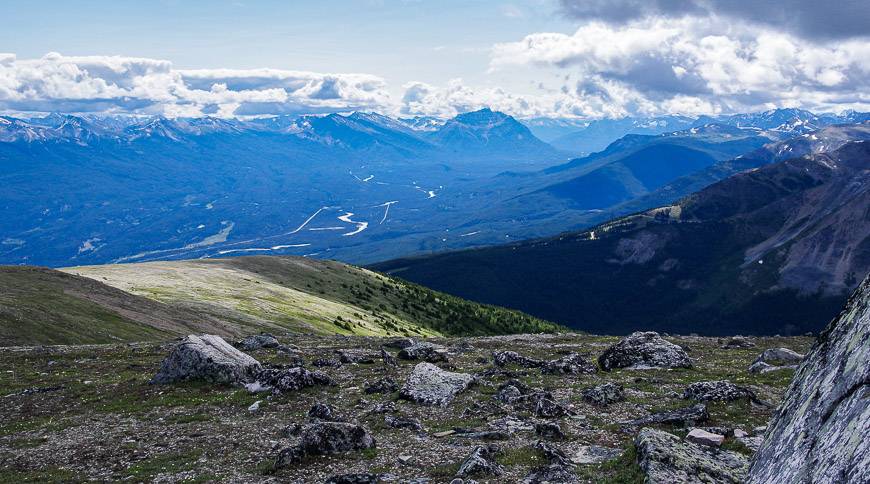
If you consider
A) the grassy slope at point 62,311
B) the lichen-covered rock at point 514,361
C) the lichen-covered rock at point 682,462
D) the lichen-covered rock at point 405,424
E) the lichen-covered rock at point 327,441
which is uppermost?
the lichen-covered rock at point 682,462

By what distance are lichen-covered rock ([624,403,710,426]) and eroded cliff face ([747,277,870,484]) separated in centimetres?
1283

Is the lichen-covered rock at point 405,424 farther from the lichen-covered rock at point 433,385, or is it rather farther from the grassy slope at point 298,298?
the grassy slope at point 298,298

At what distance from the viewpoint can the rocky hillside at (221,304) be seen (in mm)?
68125

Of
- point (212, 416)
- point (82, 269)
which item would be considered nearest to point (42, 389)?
point (212, 416)

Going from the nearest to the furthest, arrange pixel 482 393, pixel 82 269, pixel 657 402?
pixel 657 402
pixel 482 393
pixel 82 269

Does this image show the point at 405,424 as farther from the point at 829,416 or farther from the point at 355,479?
the point at 829,416

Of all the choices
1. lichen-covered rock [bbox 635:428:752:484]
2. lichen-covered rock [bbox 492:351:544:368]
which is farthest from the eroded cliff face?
lichen-covered rock [bbox 492:351:544:368]

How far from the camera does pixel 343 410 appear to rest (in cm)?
3581

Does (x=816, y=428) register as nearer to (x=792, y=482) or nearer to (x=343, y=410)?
(x=792, y=482)

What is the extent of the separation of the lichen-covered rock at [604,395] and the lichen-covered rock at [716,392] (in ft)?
13.7

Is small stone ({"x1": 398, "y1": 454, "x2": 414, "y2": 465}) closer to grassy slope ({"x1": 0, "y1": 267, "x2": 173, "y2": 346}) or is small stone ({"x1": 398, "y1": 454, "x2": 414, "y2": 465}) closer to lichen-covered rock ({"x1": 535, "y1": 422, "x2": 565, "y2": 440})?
lichen-covered rock ({"x1": 535, "y1": 422, "x2": 565, "y2": 440})

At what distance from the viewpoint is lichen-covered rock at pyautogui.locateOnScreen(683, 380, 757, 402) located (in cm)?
3362

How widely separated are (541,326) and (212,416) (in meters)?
163

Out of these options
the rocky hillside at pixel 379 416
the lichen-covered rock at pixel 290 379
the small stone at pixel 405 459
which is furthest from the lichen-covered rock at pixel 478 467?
the lichen-covered rock at pixel 290 379
